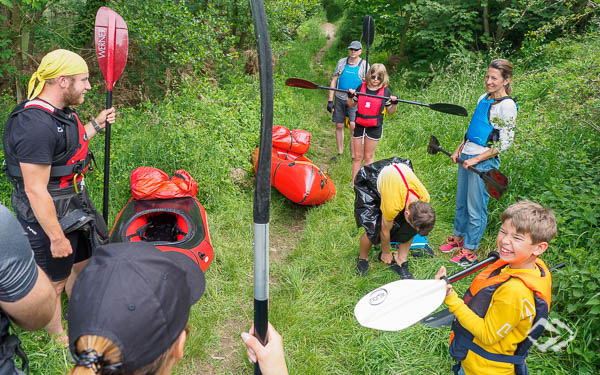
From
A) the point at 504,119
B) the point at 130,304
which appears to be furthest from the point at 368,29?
the point at 130,304

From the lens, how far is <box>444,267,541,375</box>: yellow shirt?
1617mm

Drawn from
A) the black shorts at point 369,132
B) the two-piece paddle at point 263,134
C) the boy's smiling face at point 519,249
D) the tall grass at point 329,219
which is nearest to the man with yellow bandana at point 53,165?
the tall grass at point 329,219

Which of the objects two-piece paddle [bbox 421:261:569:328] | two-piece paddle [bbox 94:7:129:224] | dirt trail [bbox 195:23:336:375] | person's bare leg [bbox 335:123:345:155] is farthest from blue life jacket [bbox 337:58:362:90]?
two-piece paddle [bbox 421:261:569:328]

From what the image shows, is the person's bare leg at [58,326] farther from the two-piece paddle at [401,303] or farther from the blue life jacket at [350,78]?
the blue life jacket at [350,78]

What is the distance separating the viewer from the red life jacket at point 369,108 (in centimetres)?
458

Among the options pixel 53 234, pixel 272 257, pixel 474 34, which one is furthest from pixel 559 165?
pixel 474 34

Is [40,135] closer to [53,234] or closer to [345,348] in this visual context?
[53,234]

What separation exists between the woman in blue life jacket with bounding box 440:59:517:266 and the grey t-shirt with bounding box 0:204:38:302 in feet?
10.1

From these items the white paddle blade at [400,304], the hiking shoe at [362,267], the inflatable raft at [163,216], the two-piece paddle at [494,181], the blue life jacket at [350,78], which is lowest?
the hiking shoe at [362,267]

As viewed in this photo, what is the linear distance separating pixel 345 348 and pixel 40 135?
2.26 meters

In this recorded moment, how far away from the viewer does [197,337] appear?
273 centimetres

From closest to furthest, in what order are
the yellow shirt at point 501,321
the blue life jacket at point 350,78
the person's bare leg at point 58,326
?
the yellow shirt at point 501,321 → the person's bare leg at point 58,326 → the blue life jacket at point 350,78

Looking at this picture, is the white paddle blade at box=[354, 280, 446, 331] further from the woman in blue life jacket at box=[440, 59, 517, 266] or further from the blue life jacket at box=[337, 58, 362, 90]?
the blue life jacket at box=[337, 58, 362, 90]

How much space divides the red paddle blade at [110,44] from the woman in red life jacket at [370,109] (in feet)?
7.87
